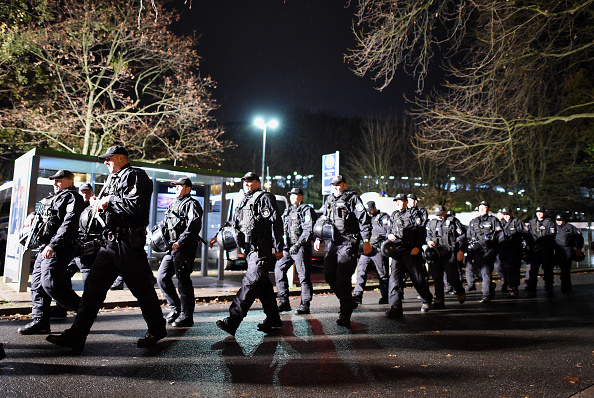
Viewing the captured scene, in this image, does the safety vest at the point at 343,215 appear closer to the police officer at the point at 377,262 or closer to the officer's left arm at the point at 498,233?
the police officer at the point at 377,262

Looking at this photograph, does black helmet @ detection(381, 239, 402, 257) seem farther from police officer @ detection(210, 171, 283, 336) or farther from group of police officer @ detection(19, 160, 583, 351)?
police officer @ detection(210, 171, 283, 336)

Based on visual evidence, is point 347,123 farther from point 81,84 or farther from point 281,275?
point 281,275

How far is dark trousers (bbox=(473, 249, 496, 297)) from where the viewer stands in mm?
9758

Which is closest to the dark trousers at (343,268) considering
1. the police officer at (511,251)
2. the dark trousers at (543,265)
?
the police officer at (511,251)

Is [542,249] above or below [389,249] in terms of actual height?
above

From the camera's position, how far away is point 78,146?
18.8m

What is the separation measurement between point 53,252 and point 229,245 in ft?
6.69

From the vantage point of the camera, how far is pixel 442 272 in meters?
9.01

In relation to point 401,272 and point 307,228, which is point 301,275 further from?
point 401,272

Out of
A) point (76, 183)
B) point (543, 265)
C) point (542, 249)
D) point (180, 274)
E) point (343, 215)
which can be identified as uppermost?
point (76, 183)

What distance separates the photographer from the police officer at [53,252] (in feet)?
18.8

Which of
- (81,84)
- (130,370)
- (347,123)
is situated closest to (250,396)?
(130,370)

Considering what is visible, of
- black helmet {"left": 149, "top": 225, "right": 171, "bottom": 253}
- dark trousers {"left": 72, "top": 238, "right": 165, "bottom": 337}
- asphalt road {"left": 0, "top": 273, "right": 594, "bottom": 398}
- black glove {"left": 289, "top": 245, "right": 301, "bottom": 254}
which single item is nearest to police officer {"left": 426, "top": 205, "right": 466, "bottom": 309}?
asphalt road {"left": 0, "top": 273, "right": 594, "bottom": 398}

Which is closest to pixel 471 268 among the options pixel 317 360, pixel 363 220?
pixel 363 220
